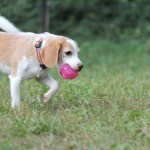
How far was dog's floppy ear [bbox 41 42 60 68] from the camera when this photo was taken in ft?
20.0

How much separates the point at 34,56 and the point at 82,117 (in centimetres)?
85

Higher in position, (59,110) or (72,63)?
(72,63)

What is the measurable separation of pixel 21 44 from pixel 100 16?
36.8 feet

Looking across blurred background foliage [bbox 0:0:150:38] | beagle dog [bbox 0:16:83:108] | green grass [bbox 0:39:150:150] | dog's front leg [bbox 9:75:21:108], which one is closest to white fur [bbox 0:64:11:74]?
beagle dog [bbox 0:16:83:108]

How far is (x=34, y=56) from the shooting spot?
627 centimetres

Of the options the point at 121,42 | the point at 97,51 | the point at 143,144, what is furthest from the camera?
the point at 121,42

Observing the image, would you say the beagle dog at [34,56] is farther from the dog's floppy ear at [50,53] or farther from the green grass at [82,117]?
the green grass at [82,117]

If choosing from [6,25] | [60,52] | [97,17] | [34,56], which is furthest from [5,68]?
[97,17]

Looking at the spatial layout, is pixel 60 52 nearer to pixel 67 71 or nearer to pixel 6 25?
pixel 67 71

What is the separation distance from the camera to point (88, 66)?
12.6 m

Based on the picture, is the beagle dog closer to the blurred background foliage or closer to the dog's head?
the dog's head

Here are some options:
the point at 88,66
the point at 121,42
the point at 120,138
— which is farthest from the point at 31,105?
the point at 121,42

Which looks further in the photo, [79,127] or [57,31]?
[57,31]

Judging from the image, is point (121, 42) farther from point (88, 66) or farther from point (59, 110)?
point (59, 110)
